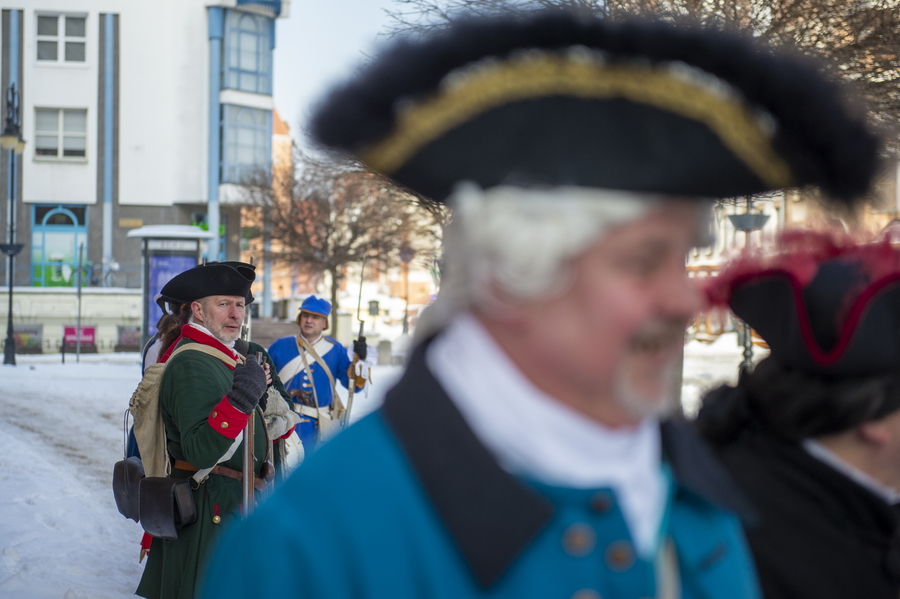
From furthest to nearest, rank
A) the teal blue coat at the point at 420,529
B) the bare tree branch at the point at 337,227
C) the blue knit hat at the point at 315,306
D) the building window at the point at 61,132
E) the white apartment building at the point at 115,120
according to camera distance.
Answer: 1. the building window at the point at 61,132
2. the white apartment building at the point at 115,120
3. the bare tree branch at the point at 337,227
4. the blue knit hat at the point at 315,306
5. the teal blue coat at the point at 420,529

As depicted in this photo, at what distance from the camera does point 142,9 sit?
2995 centimetres

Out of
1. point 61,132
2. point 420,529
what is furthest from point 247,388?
point 61,132

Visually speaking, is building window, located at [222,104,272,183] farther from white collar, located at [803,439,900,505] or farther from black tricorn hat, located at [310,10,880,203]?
black tricorn hat, located at [310,10,880,203]

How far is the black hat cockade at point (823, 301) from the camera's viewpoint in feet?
6.15

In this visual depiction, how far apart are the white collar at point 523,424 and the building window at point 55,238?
30.8 metres

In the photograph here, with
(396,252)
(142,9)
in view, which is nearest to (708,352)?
(396,252)

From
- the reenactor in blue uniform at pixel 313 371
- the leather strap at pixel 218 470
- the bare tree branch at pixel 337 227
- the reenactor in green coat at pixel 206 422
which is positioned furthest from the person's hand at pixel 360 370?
the bare tree branch at pixel 337 227

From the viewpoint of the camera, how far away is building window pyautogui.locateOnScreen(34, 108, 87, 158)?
97.9 feet

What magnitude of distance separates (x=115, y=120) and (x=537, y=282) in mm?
31708

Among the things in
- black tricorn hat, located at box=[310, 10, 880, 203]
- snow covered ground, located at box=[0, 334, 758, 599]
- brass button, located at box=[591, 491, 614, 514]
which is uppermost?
black tricorn hat, located at box=[310, 10, 880, 203]

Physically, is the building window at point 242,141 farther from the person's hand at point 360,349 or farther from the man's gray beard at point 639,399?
the man's gray beard at point 639,399

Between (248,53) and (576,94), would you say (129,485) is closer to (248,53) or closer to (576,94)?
(576,94)

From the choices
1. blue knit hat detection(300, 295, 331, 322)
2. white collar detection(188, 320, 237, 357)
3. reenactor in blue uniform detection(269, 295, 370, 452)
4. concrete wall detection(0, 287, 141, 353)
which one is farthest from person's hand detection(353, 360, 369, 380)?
concrete wall detection(0, 287, 141, 353)

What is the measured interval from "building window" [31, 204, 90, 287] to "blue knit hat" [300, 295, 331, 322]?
23.9m
